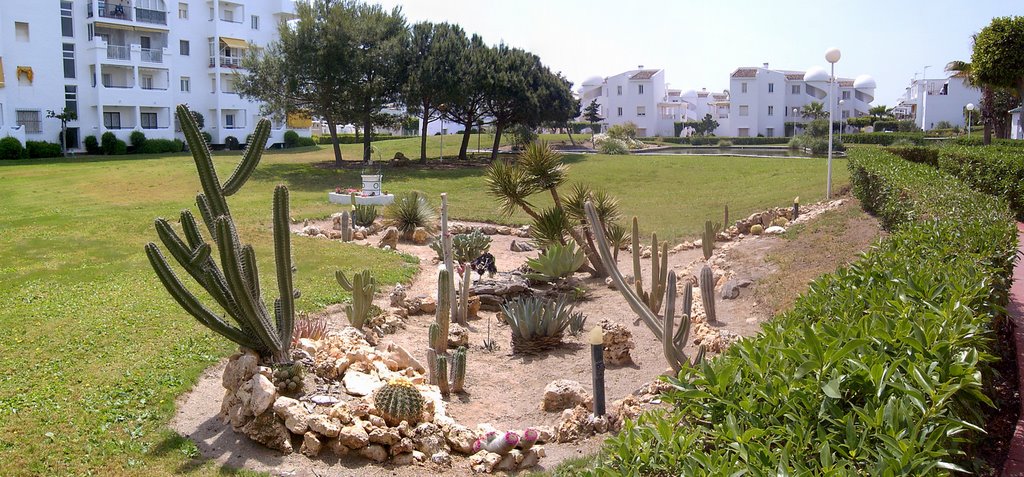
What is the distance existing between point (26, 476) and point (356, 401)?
2483 mm

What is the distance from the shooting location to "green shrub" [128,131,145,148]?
50.4 meters

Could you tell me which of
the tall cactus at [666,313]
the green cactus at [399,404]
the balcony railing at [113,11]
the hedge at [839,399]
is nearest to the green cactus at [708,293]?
the tall cactus at [666,313]

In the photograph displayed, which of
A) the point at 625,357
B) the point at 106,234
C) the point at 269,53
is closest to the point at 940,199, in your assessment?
the point at 625,357

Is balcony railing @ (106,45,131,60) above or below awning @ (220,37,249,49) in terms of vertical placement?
below

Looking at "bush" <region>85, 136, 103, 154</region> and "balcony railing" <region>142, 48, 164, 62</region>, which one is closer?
"bush" <region>85, 136, 103, 154</region>

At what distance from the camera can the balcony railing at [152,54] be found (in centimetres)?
5384

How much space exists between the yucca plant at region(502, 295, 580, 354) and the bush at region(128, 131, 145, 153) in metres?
46.1

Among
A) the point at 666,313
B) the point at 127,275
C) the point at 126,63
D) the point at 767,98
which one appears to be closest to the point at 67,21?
the point at 126,63

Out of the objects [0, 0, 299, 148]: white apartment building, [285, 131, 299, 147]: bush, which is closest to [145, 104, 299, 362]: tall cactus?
[0, 0, 299, 148]: white apartment building

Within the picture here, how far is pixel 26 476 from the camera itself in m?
5.92

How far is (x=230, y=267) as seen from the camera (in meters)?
7.05

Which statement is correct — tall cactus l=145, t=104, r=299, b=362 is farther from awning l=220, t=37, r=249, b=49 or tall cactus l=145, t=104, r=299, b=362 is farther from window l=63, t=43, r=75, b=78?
awning l=220, t=37, r=249, b=49

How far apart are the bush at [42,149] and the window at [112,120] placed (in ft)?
19.3

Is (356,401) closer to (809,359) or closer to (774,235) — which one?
(809,359)
